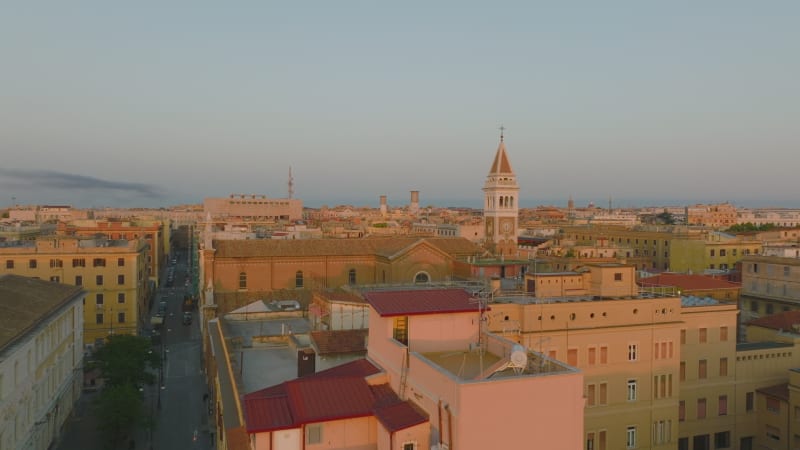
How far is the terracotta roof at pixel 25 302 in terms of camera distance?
28516 mm

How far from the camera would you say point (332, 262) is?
181 ft

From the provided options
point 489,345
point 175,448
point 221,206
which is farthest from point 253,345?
point 221,206

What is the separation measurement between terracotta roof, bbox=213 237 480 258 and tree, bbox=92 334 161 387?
41.6 feet

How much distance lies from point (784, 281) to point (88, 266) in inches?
2197

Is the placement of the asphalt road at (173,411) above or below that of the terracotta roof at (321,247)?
below

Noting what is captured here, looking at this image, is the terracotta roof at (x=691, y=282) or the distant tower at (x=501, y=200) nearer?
the terracotta roof at (x=691, y=282)

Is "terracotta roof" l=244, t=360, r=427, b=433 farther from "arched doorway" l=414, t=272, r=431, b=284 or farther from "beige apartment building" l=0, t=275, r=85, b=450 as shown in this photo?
"arched doorway" l=414, t=272, r=431, b=284

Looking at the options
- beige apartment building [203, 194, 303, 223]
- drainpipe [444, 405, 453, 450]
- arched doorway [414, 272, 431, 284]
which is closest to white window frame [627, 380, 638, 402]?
drainpipe [444, 405, 453, 450]

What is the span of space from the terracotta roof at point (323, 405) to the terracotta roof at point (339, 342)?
5593mm

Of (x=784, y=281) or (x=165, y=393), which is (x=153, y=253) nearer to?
(x=165, y=393)

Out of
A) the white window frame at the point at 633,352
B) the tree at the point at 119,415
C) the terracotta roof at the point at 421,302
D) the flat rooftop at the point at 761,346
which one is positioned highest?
the terracotta roof at the point at 421,302

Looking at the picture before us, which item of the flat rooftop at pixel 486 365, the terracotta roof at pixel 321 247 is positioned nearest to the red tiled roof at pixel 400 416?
the flat rooftop at pixel 486 365

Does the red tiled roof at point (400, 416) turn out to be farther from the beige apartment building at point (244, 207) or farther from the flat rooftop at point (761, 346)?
the beige apartment building at point (244, 207)

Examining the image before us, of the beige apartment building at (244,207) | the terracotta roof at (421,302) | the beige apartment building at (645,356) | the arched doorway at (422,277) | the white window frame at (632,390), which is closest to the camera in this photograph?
the terracotta roof at (421,302)
